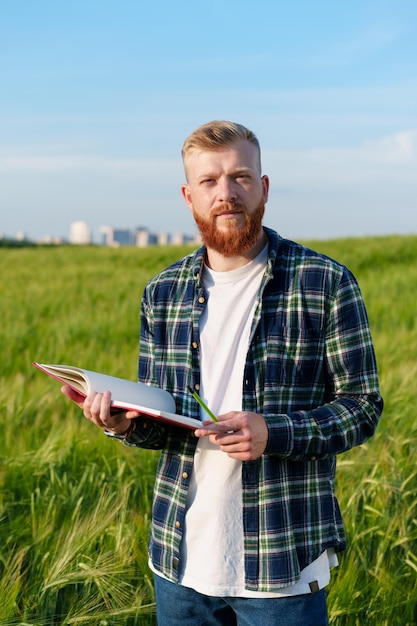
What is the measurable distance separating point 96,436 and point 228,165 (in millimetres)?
2559

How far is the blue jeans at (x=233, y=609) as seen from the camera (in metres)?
1.79

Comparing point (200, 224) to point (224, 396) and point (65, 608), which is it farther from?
point (65, 608)

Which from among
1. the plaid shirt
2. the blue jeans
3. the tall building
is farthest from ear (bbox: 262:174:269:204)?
the tall building

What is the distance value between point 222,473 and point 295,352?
36 cm

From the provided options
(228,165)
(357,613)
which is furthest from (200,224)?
(357,613)

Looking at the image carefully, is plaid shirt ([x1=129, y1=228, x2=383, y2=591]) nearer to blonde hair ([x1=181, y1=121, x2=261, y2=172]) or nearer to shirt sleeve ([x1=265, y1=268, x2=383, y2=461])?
shirt sleeve ([x1=265, y1=268, x2=383, y2=461])

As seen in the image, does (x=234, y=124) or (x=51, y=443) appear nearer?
(x=234, y=124)

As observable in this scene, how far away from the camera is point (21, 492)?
3.44m

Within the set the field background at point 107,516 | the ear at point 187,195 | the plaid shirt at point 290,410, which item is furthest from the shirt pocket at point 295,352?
the field background at point 107,516

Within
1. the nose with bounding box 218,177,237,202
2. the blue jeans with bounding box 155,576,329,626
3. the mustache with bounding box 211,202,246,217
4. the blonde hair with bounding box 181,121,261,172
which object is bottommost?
the blue jeans with bounding box 155,576,329,626

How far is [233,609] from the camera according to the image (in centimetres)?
188

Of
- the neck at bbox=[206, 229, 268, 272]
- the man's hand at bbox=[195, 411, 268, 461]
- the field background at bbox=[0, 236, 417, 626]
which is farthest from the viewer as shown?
the field background at bbox=[0, 236, 417, 626]

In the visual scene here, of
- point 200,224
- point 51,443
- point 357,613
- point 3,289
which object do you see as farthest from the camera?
point 3,289

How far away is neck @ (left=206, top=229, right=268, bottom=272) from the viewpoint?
1.92 metres
